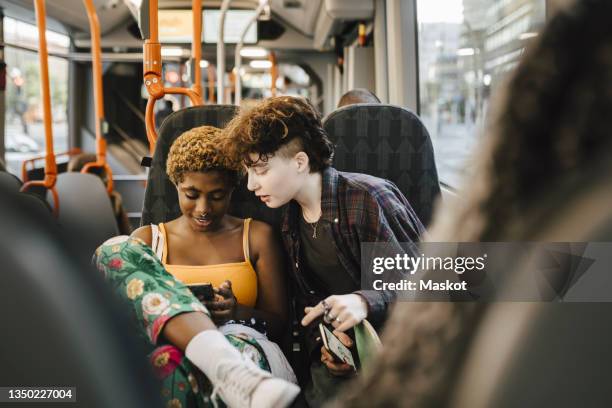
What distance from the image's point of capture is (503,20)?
1.39m

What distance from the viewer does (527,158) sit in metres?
0.49

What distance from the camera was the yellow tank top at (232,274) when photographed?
1.21 metres

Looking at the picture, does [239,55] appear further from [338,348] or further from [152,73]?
[338,348]

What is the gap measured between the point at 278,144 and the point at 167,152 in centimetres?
40

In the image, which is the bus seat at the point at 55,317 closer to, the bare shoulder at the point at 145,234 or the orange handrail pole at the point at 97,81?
the bare shoulder at the point at 145,234

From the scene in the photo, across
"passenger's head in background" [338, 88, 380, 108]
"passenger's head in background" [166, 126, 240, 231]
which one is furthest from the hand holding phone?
"passenger's head in background" [338, 88, 380, 108]

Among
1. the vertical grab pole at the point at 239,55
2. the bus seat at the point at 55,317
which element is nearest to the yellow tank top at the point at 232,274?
the bus seat at the point at 55,317

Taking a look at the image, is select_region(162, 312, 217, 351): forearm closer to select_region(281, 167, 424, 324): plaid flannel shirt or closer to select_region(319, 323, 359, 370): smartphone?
select_region(319, 323, 359, 370): smartphone

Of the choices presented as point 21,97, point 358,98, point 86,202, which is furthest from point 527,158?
point 358,98

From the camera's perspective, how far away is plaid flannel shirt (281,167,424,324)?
1.21 m

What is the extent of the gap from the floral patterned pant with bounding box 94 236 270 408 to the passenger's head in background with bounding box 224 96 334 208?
272mm

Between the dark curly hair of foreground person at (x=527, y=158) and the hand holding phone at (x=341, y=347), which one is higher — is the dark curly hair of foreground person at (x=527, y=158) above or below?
above

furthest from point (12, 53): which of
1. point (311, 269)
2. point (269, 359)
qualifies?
point (269, 359)

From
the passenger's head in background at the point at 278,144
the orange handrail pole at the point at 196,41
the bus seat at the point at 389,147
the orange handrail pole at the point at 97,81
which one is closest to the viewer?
the passenger's head in background at the point at 278,144
